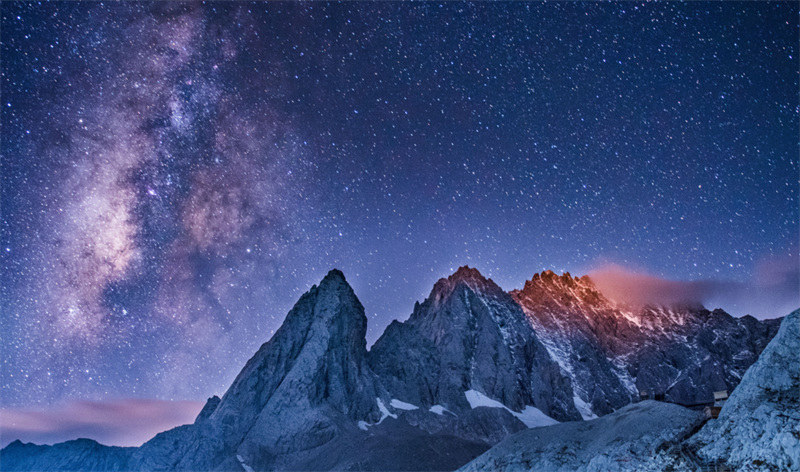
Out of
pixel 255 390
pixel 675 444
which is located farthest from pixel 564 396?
pixel 675 444

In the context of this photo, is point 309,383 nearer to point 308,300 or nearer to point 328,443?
point 328,443

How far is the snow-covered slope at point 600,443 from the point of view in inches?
1794

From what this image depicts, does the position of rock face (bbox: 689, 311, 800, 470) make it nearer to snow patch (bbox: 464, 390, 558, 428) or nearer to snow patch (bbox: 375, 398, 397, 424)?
snow patch (bbox: 375, 398, 397, 424)

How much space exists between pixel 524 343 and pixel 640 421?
14880cm

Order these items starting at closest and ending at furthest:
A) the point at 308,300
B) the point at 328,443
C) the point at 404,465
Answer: the point at 404,465
the point at 328,443
the point at 308,300

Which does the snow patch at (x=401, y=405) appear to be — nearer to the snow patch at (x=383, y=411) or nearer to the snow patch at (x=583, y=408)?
the snow patch at (x=383, y=411)

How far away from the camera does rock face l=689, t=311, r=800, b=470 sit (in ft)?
107

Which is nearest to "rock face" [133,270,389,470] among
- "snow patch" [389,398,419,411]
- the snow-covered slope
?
"snow patch" [389,398,419,411]

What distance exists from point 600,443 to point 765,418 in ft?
63.0

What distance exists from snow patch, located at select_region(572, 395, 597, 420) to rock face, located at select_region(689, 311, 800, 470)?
14597 centimetres

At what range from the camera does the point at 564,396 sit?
581 ft

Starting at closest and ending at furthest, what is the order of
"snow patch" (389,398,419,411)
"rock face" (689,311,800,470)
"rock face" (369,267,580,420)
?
"rock face" (689,311,800,470) < "snow patch" (389,398,419,411) < "rock face" (369,267,580,420)

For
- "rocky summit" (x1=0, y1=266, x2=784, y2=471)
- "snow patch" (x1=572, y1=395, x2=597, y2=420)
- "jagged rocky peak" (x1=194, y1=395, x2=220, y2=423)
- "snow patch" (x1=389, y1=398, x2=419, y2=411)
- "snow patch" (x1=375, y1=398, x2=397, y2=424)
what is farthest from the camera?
"snow patch" (x1=572, y1=395, x2=597, y2=420)

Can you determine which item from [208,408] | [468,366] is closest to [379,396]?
[468,366]
